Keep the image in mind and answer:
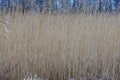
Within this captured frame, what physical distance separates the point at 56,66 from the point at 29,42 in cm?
44

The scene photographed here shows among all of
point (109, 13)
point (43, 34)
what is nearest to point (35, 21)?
point (43, 34)

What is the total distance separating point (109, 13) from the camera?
384 centimetres

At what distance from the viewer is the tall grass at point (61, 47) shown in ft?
11.7

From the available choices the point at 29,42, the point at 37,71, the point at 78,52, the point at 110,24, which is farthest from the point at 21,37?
the point at 110,24

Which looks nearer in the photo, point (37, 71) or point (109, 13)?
point (37, 71)

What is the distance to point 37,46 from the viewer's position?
3.64 meters

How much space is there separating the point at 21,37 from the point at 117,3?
130 cm

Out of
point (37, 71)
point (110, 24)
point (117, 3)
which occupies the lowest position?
point (37, 71)

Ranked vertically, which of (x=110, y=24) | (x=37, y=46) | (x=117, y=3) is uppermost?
(x=117, y=3)

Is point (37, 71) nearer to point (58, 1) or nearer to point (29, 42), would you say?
point (29, 42)

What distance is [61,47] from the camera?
3645 millimetres

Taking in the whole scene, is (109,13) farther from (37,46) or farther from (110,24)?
(37,46)

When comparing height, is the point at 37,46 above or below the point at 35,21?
below

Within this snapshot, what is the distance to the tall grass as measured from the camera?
11.7 ft
